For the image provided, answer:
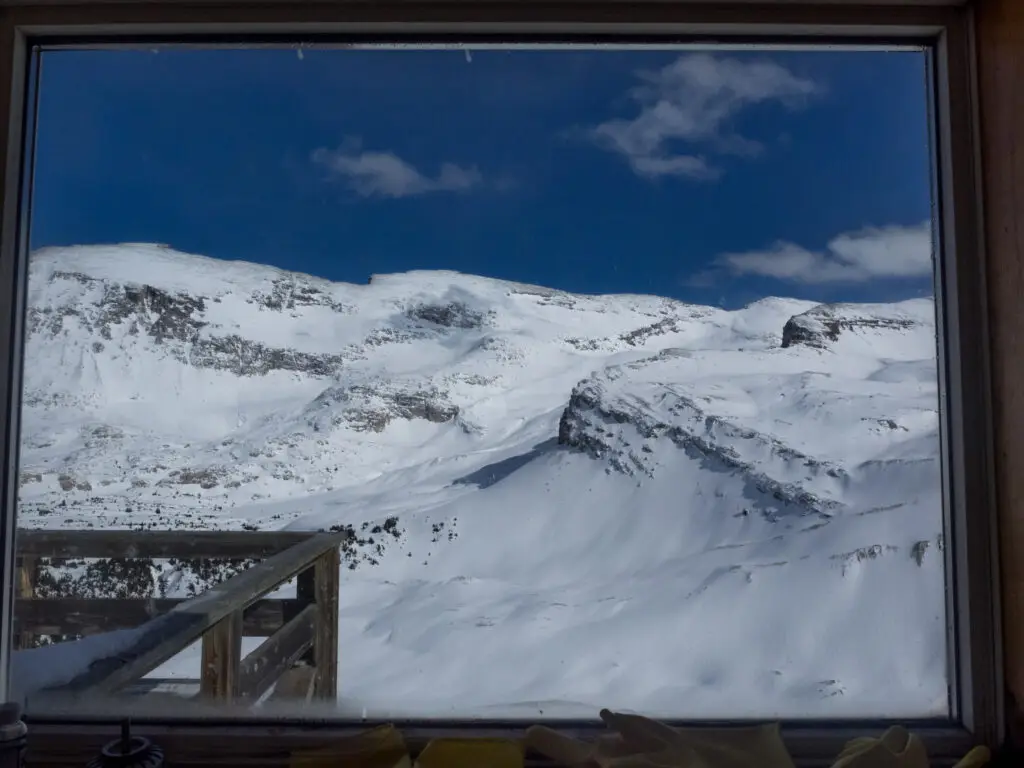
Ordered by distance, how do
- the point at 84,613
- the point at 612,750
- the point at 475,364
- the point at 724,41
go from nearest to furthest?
the point at 612,750 → the point at 724,41 → the point at 84,613 → the point at 475,364

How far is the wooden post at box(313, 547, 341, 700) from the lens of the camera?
1.02m

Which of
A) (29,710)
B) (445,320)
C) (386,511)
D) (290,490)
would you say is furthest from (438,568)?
(29,710)

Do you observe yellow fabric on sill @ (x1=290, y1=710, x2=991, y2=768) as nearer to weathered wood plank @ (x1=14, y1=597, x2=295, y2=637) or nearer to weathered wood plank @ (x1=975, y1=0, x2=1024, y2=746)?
weathered wood plank @ (x1=975, y1=0, x2=1024, y2=746)

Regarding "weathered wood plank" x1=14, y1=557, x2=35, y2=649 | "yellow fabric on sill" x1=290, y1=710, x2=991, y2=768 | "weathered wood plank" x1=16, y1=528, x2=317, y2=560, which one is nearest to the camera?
"yellow fabric on sill" x1=290, y1=710, x2=991, y2=768

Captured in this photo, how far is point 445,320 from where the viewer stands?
1066 millimetres

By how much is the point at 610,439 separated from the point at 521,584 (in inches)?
11.2

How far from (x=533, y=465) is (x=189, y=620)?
571 mm

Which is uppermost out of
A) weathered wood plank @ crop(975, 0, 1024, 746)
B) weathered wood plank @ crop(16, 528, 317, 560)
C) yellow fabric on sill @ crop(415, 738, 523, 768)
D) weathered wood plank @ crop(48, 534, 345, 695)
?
weathered wood plank @ crop(975, 0, 1024, 746)

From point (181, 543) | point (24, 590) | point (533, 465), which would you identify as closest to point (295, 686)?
point (181, 543)

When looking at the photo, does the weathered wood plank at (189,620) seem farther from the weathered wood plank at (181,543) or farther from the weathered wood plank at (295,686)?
the weathered wood plank at (295,686)

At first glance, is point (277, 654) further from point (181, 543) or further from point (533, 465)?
point (533, 465)

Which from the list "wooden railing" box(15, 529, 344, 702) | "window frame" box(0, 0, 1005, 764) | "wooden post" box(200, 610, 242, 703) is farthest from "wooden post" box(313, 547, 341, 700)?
"window frame" box(0, 0, 1005, 764)

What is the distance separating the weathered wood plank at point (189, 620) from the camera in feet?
2.78

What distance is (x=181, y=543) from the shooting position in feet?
3.38
